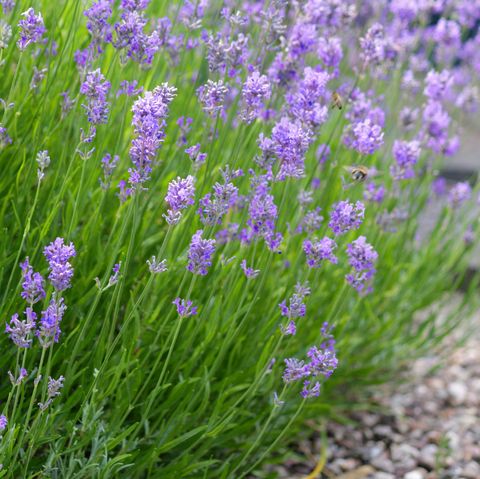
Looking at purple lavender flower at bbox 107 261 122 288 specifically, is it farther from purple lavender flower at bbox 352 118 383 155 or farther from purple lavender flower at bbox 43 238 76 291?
purple lavender flower at bbox 352 118 383 155

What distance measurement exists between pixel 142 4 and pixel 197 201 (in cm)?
59

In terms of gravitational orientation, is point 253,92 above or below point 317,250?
above

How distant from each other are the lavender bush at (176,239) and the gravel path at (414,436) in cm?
15

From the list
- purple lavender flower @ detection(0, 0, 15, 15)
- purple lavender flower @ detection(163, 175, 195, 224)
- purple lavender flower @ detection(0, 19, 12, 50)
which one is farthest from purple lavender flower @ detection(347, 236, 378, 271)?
purple lavender flower @ detection(0, 0, 15, 15)

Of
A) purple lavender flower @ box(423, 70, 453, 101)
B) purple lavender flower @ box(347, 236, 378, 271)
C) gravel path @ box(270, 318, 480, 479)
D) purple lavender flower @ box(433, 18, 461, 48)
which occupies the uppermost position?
purple lavender flower @ box(433, 18, 461, 48)

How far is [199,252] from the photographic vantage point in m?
1.90

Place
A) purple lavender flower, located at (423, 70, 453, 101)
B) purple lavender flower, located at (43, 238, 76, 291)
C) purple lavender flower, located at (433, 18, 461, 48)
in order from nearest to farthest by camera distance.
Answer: purple lavender flower, located at (43, 238, 76, 291)
purple lavender flower, located at (423, 70, 453, 101)
purple lavender flower, located at (433, 18, 461, 48)

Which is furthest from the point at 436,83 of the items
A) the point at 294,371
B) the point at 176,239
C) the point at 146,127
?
the point at 146,127

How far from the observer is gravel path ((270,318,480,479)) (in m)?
3.22

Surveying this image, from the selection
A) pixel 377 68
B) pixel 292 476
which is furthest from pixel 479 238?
pixel 292 476

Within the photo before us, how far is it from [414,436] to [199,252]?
1999 millimetres

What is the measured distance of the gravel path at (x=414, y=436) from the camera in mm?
3221

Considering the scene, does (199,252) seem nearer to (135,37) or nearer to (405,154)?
(135,37)

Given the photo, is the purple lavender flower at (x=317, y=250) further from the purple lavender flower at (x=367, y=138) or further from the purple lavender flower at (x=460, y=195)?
the purple lavender flower at (x=460, y=195)
